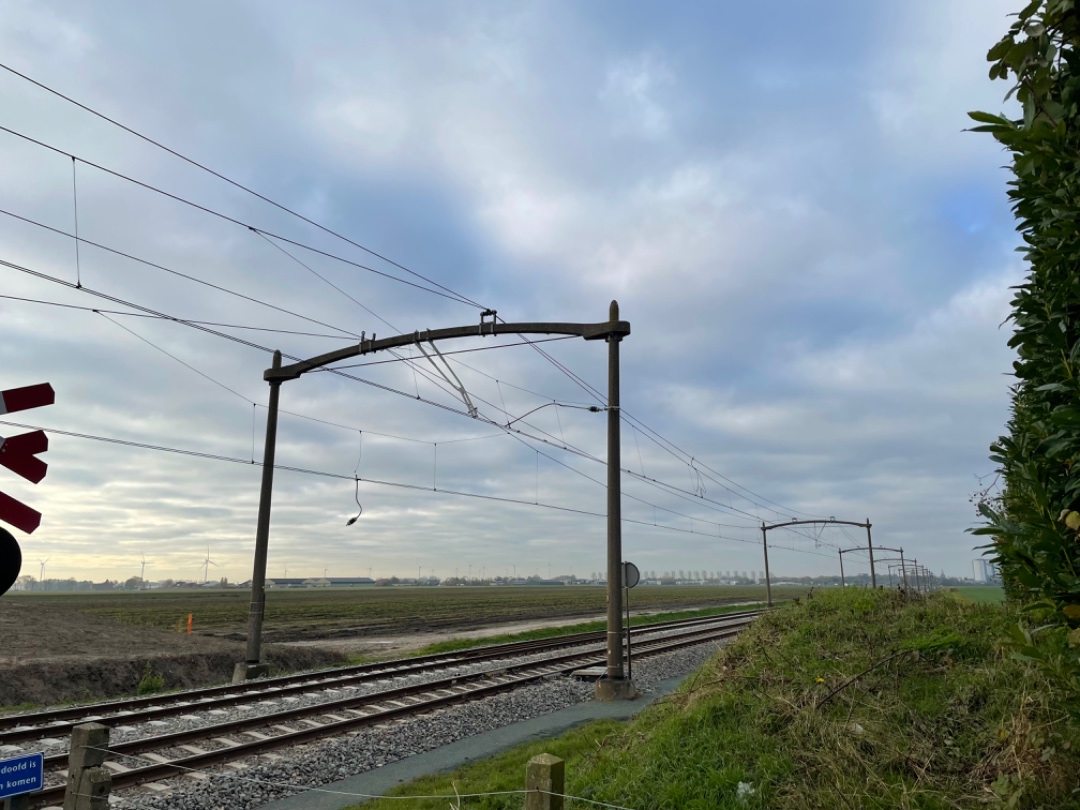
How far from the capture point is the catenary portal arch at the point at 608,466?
1694cm

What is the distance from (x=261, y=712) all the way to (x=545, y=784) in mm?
Answer: 11136

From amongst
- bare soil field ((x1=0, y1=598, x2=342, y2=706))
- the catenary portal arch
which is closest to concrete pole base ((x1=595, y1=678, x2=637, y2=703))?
the catenary portal arch

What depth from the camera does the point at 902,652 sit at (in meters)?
8.48

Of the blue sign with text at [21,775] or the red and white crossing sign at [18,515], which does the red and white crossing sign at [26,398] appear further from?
the blue sign with text at [21,775]

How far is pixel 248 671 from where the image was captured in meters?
19.4

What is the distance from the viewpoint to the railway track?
10.3 meters

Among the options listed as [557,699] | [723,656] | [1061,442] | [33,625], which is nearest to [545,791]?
[1061,442]

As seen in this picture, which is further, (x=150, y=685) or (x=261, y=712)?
(x=150, y=685)

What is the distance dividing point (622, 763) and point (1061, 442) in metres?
5.62

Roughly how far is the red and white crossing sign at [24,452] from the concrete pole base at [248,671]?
16614 mm

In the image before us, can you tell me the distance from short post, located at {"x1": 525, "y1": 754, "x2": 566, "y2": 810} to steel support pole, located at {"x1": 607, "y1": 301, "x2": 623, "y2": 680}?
12554mm

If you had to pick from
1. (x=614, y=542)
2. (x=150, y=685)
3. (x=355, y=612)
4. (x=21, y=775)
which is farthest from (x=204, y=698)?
(x=355, y=612)

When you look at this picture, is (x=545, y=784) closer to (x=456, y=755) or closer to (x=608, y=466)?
(x=456, y=755)

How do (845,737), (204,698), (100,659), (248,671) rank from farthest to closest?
1. (100,659)
2. (248,671)
3. (204,698)
4. (845,737)
